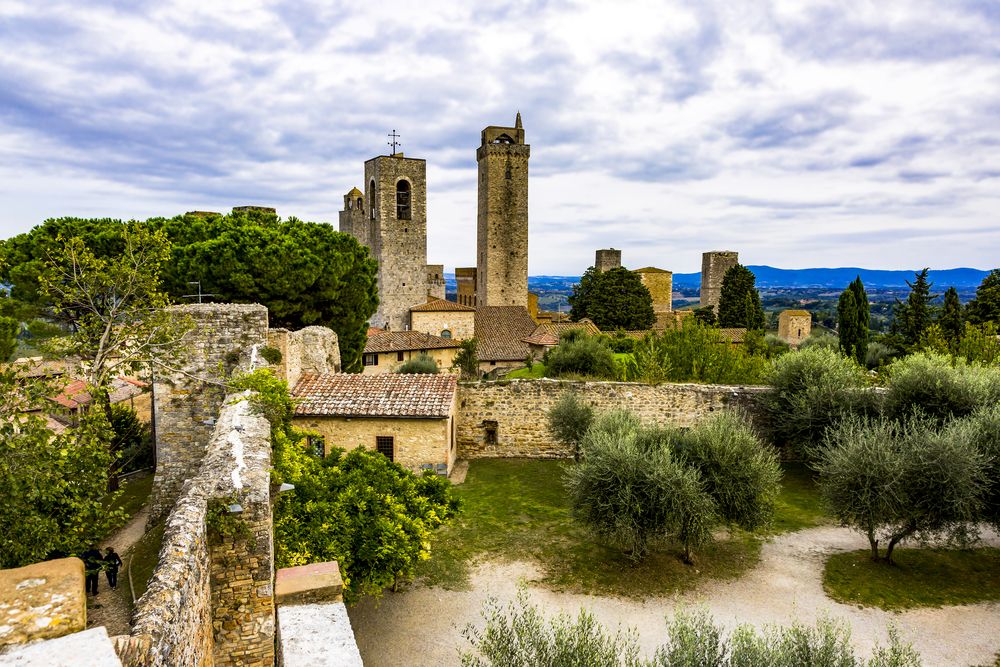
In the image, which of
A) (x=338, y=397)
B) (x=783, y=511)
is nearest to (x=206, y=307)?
(x=338, y=397)

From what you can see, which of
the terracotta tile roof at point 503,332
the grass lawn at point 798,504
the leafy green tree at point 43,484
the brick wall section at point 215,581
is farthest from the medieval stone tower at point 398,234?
the brick wall section at point 215,581

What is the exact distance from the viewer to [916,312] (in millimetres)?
41281

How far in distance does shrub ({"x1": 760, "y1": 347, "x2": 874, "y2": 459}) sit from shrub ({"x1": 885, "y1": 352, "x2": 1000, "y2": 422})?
0.95 metres

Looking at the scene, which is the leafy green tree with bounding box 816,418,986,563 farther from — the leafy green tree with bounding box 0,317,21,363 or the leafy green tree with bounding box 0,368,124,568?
the leafy green tree with bounding box 0,317,21,363

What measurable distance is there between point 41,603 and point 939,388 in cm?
1946

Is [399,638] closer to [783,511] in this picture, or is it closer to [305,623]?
[305,623]

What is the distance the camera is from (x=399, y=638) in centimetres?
970

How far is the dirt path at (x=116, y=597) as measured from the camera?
917cm

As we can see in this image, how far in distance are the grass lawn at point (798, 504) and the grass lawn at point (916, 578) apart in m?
1.22

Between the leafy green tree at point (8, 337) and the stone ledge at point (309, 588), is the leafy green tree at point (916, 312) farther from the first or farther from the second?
the leafy green tree at point (8, 337)

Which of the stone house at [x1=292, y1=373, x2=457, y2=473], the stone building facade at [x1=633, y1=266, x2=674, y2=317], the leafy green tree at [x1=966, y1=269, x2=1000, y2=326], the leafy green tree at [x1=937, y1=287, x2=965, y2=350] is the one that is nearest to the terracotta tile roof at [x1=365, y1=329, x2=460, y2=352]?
the stone house at [x1=292, y1=373, x2=457, y2=473]

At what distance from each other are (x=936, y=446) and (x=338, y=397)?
13838 millimetres

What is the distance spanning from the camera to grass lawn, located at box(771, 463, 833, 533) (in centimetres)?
1477

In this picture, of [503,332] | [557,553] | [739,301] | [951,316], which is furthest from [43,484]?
[739,301]
